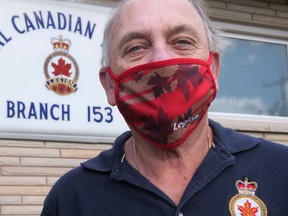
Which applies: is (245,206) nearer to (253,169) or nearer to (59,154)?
(253,169)

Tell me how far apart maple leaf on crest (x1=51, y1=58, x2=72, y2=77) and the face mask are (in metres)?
2.68

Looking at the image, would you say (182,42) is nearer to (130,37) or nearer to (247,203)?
(130,37)

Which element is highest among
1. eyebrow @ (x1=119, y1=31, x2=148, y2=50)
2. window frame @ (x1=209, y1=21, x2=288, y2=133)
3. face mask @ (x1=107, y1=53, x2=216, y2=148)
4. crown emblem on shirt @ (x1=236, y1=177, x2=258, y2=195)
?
window frame @ (x1=209, y1=21, x2=288, y2=133)

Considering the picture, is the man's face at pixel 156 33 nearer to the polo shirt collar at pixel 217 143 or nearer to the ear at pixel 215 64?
the ear at pixel 215 64

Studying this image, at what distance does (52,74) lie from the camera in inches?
179

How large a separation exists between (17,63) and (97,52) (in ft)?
2.28

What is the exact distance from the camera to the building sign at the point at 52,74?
4375 millimetres

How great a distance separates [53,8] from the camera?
4.61 meters

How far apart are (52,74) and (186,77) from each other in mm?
2779

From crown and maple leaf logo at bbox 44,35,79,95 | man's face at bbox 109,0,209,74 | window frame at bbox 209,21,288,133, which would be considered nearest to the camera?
man's face at bbox 109,0,209,74

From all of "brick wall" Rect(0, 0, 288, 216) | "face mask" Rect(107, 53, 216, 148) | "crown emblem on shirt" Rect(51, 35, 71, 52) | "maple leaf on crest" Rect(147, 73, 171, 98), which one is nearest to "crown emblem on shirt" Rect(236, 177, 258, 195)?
"face mask" Rect(107, 53, 216, 148)

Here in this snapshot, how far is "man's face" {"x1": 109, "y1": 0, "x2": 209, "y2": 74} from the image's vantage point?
1948 mm

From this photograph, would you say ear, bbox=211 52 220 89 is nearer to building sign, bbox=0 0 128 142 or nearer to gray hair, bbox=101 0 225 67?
gray hair, bbox=101 0 225 67

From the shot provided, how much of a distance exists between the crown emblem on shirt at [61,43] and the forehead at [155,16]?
8.52 ft
